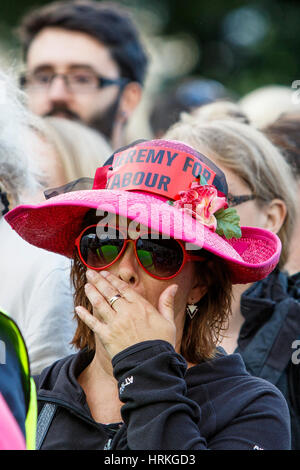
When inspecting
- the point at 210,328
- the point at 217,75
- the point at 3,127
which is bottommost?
the point at 210,328

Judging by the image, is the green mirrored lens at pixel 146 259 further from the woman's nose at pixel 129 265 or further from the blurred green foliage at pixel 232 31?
the blurred green foliage at pixel 232 31

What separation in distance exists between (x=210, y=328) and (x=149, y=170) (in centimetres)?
53

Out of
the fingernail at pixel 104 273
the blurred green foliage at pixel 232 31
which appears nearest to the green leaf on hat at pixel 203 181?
the fingernail at pixel 104 273

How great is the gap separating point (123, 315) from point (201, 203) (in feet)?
1.28

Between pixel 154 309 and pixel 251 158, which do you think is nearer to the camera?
pixel 154 309

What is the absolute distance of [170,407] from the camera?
165 cm

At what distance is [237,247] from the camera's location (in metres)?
2.17

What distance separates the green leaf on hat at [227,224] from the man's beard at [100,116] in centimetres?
270

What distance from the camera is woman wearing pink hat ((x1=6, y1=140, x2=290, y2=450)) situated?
67.0 inches

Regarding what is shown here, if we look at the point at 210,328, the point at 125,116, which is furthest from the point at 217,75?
the point at 210,328

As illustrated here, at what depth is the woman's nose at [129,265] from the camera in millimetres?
1871

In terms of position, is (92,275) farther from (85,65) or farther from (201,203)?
(85,65)

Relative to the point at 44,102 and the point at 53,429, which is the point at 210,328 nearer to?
the point at 53,429

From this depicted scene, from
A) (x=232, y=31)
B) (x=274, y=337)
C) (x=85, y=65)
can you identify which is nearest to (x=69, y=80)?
(x=85, y=65)
